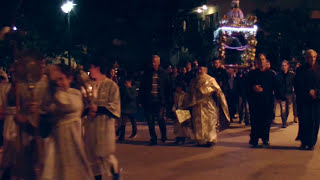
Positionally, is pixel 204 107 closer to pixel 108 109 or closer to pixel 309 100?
pixel 309 100

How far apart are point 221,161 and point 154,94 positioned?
8.18 feet

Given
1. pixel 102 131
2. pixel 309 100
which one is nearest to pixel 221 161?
pixel 309 100

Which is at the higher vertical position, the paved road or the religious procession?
the religious procession

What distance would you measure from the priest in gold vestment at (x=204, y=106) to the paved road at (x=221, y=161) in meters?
0.26

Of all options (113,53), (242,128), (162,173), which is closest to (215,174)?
(162,173)

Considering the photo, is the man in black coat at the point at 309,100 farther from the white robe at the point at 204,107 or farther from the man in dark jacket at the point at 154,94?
the man in dark jacket at the point at 154,94

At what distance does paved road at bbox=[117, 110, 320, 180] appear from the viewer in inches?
337

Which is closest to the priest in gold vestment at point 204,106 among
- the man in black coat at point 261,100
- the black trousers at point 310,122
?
the man in black coat at point 261,100

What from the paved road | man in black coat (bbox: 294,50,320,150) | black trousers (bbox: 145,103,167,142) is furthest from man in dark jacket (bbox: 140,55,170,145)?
man in black coat (bbox: 294,50,320,150)

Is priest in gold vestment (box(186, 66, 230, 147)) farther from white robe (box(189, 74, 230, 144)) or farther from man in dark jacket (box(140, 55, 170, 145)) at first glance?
man in dark jacket (box(140, 55, 170, 145))

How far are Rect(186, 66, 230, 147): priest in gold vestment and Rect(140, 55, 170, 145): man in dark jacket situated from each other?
1.74 ft

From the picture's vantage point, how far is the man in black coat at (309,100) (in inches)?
429

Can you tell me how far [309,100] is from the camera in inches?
432

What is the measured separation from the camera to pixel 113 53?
29406 millimetres
